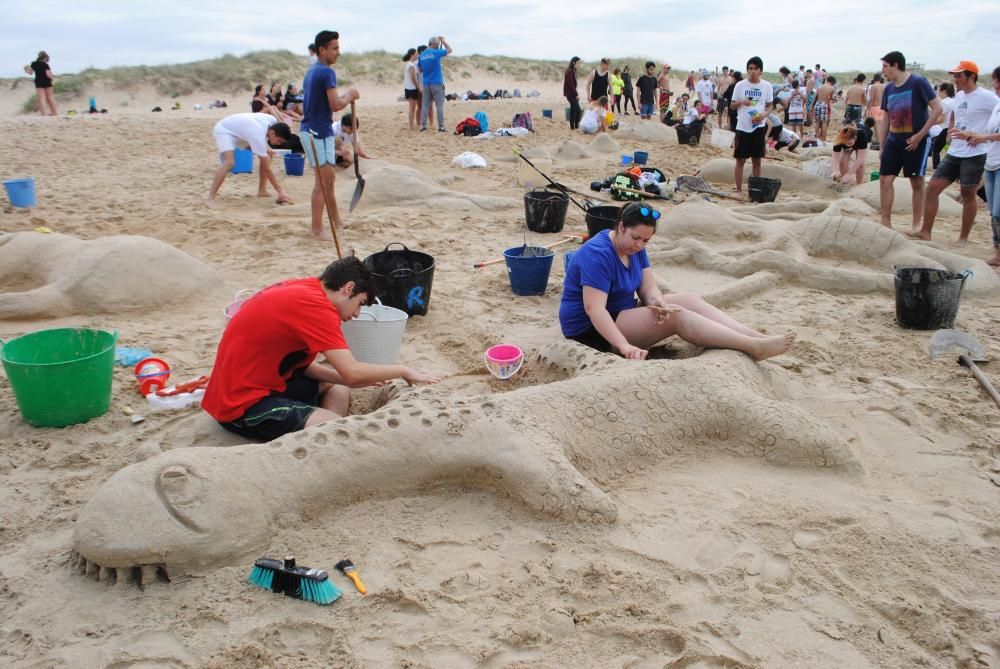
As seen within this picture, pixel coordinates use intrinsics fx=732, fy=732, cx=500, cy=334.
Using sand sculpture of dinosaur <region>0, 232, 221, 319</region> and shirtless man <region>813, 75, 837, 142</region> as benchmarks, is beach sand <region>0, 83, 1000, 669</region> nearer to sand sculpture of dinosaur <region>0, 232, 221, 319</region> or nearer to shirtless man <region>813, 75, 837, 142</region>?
sand sculpture of dinosaur <region>0, 232, 221, 319</region>

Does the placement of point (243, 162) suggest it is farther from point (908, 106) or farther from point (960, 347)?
point (960, 347)

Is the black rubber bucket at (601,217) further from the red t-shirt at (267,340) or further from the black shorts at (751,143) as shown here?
the red t-shirt at (267,340)

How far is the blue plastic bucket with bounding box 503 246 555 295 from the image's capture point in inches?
219

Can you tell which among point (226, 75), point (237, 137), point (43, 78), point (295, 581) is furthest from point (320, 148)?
point (226, 75)

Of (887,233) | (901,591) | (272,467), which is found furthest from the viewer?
(887,233)

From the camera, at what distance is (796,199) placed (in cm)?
989

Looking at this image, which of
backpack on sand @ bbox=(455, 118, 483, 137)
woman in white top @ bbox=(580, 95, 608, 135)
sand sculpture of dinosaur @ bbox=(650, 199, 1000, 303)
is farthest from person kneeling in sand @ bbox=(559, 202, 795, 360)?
woman in white top @ bbox=(580, 95, 608, 135)

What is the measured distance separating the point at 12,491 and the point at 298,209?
5.33m

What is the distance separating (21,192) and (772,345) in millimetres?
7469

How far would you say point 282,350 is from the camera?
10.5 feet

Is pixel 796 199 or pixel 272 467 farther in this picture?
pixel 796 199

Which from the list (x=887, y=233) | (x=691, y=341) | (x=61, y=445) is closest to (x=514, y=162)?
(x=887, y=233)

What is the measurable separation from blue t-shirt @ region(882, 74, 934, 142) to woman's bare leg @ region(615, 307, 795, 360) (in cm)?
452

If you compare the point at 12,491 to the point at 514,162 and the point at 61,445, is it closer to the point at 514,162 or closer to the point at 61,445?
the point at 61,445
